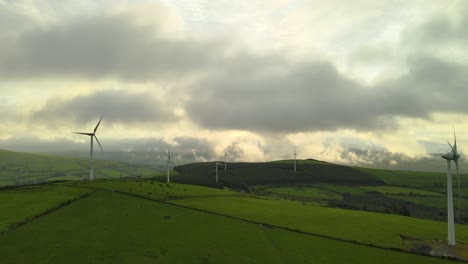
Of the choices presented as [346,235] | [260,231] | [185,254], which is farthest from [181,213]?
[346,235]

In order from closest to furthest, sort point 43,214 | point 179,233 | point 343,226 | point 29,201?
1. point 179,233
2. point 43,214
3. point 343,226
4. point 29,201

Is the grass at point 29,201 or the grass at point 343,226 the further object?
the grass at point 343,226

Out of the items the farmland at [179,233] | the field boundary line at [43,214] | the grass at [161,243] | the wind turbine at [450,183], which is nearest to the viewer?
the grass at [161,243]

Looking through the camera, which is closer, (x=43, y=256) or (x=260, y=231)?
(x=43, y=256)

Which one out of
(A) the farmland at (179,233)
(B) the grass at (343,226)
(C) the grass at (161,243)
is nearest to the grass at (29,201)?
(A) the farmland at (179,233)

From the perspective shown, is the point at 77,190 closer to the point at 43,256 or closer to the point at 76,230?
the point at 76,230

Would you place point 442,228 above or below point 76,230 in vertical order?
below

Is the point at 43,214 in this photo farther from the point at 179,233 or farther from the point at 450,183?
the point at 450,183

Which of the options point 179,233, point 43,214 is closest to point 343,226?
point 179,233

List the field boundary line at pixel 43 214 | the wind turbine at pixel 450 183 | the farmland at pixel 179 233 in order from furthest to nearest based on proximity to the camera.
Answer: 1. the wind turbine at pixel 450 183
2. the field boundary line at pixel 43 214
3. the farmland at pixel 179 233

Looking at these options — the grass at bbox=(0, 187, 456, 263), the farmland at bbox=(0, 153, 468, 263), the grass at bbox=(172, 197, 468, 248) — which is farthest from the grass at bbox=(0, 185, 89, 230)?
the grass at bbox=(172, 197, 468, 248)

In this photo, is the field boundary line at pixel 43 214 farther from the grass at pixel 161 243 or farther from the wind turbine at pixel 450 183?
the wind turbine at pixel 450 183
